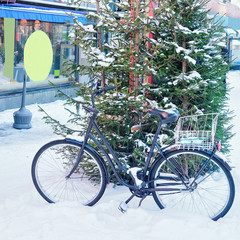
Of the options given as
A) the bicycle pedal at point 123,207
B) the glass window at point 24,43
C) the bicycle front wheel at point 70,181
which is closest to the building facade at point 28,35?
the glass window at point 24,43

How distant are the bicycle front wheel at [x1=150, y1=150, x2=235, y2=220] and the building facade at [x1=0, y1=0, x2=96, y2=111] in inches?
248

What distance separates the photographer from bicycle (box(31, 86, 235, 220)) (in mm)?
3746

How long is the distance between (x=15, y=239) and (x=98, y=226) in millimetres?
720

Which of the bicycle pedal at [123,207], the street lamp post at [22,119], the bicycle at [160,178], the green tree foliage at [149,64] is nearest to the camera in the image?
the bicycle at [160,178]

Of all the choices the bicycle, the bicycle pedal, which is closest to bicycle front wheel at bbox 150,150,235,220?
the bicycle

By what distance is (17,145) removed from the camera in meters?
7.68

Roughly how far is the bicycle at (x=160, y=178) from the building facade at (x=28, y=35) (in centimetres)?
568

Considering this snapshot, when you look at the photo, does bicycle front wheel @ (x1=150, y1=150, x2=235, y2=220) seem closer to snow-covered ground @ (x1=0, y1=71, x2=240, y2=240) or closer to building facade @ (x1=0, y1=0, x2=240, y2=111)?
snow-covered ground @ (x1=0, y1=71, x2=240, y2=240)

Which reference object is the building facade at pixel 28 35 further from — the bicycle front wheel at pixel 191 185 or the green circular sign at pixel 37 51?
the bicycle front wheel at pixel 191 185

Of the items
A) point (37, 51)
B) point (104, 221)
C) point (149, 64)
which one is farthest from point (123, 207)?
point (37, 51)

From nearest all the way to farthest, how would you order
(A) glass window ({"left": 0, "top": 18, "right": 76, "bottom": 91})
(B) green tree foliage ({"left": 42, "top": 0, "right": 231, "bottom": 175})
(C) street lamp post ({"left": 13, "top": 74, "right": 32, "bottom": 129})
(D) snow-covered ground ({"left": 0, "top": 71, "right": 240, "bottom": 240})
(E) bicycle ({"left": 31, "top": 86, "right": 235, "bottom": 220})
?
1. (D) snow-covered ground ({"left": 0, "top": 71, "right": 240, "bottom": 240})
2. (E) bicycle ({"left": 31, "top": 86, "right": 235, "bottom": 220})
3. (B) green tree foliage ({"left": 42, "top": 0, "right": 231, "bottom": 175})
4. (C) street lamp post ({"left": 13, "top": 74, "right": 32, "bottom": 129})
5. (A) glass window ({"left": 0, "top": 18, "right": 76, "bottom": 91})

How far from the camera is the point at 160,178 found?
396 cm

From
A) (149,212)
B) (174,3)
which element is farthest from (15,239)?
(174,3)

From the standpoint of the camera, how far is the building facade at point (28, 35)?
10250 mm
